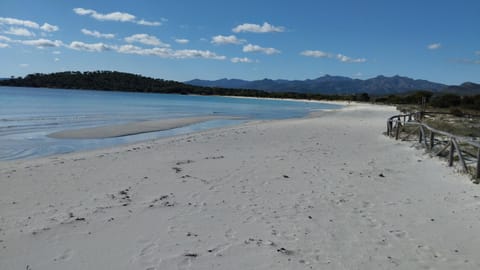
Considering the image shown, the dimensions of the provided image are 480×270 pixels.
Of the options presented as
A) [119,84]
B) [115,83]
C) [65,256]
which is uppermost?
[115,83]

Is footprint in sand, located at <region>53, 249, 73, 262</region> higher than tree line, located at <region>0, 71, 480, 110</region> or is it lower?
lower

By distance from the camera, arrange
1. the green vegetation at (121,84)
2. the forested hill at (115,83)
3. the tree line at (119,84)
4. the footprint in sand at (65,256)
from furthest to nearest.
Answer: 1. the forested hill at (115,83)
2. the tree line at (119,84)
3. the green vegetation at (121,84)
4. the footprint in sand at (65,256)

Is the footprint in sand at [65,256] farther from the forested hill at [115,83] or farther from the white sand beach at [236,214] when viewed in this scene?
the forested hill at [115,83]

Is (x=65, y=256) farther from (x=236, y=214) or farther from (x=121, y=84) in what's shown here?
(x=121, y=84)

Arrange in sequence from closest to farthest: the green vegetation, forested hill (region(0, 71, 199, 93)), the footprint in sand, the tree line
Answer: the footprint in sand → the green vegetation → the tree line → forested hill (region(0, 71, 199, 93))

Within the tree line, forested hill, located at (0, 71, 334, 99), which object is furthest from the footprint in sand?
forested hill, located at (0, 71, 334, 99)

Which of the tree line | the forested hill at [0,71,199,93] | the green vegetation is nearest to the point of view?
the green vegetation

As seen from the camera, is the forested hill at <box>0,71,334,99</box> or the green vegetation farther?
the forested hill at <box>0,71,334,99</box>

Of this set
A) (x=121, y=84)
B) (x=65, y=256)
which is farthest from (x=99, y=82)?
(x=65, y=256)

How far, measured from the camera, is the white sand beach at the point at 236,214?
4.97 m

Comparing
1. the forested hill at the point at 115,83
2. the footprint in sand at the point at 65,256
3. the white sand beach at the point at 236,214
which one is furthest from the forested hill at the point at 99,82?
the footprint in sand at the point at 65,256

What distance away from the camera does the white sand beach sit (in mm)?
4973

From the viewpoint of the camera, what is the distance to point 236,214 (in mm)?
6711

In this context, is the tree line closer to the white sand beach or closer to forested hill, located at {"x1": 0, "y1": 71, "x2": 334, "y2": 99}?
forested hill, located at {"x1": 0, "y1": 71, "x2": 334, "y2": 99}
